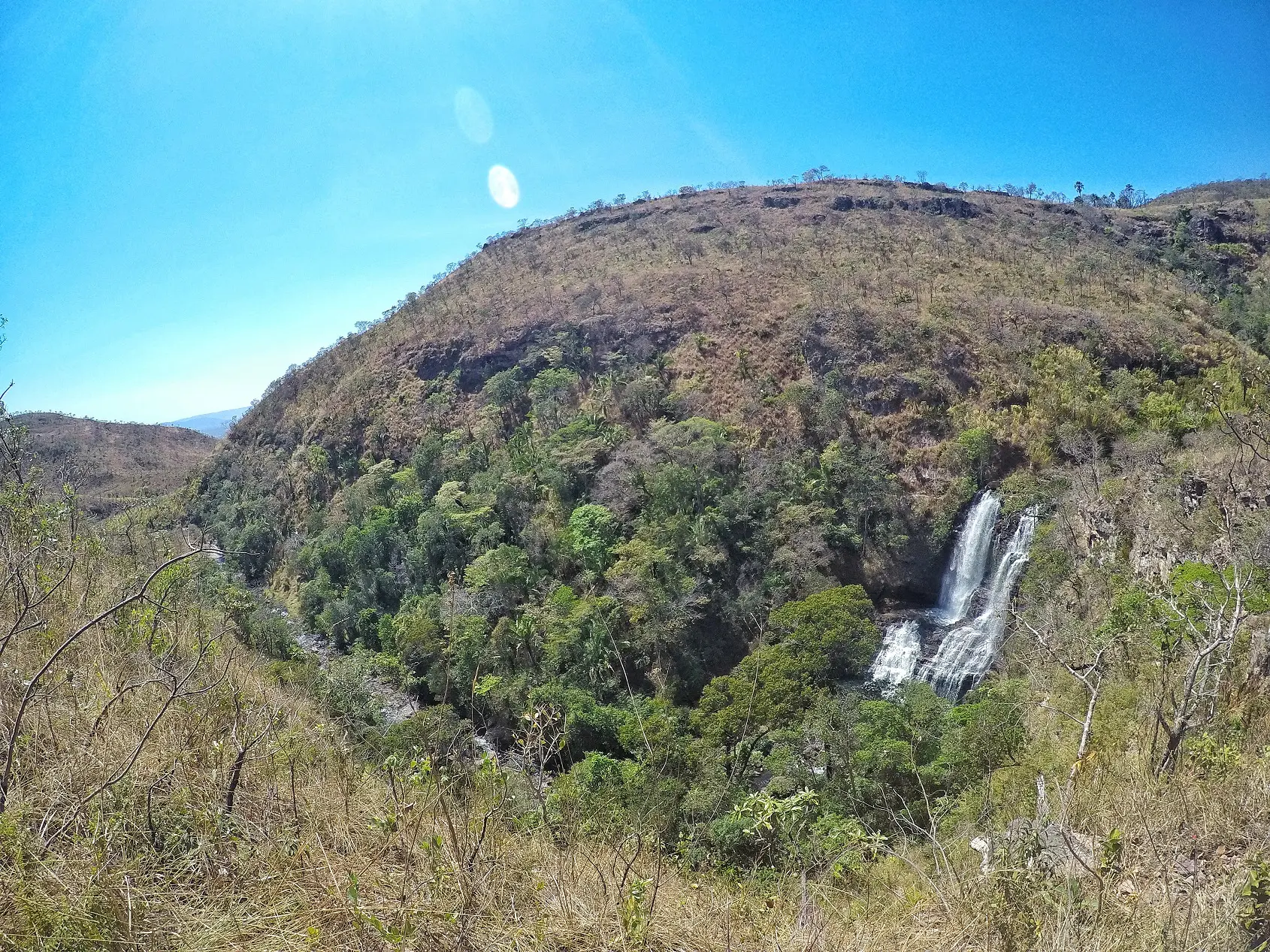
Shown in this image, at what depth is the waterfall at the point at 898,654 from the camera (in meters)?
15.5

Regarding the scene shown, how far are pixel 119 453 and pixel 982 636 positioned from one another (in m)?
65.8

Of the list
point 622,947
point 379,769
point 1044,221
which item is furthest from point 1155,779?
point 1044,221

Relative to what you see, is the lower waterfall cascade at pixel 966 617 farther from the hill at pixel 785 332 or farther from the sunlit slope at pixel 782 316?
the sunlit slope at pixel 782 316

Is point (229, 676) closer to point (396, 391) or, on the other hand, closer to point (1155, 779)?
point (1155, 779)

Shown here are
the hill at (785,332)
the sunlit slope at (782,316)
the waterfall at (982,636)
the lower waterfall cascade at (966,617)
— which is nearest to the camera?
the waterfall at (982,636)

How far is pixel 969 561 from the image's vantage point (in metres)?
17.9

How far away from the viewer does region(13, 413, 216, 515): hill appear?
40.8 meters

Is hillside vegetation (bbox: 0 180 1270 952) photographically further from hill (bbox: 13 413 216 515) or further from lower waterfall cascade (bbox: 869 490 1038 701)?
hill (bbox: 13 413 216 515)

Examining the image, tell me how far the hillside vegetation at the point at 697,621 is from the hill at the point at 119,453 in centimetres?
639

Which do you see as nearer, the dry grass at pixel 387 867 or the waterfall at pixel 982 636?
the dry grass at pixel 387 867

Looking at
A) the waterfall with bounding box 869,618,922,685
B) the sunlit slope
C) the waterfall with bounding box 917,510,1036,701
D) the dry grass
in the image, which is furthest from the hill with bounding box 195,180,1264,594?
the dry grass

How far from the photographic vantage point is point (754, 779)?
40.0ft

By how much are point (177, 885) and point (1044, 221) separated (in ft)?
222

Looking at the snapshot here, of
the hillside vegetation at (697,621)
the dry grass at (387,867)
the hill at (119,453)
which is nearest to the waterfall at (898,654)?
the hillside vegetation at (697,621)
